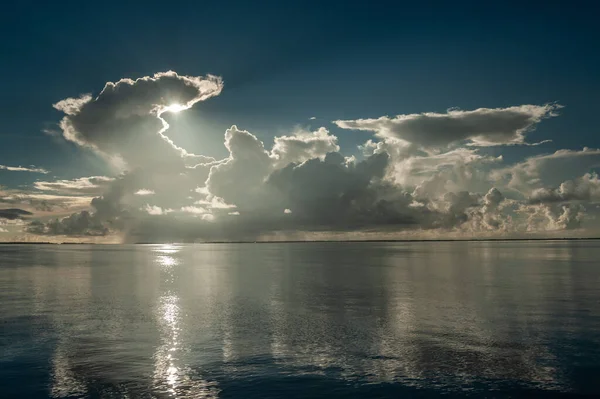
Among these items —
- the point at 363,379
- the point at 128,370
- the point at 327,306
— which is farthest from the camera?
the point at 327,306

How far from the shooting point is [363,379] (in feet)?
90.4

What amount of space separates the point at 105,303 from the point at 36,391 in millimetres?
34683

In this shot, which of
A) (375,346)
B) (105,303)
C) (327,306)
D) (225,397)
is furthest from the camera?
(105,303)

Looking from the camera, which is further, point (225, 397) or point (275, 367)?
point (275, 367)

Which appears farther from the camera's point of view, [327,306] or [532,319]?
[327,306]

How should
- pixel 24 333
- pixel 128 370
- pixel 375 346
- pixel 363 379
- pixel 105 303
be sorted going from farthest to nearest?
pixel 105 303
pixel 24 333
pixel 375 346
pixel 128 370
pixel 363 379

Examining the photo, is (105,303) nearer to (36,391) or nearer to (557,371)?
(36,391)

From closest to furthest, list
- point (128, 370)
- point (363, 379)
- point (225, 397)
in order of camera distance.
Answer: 1. point (225, 397)
2. point (363, 379)
3. point (128, 370)

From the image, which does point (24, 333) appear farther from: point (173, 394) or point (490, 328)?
point (490, 328)

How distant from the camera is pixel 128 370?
2945 cm

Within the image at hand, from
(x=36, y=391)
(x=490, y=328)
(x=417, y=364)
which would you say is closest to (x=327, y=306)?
(x=490, y=328)

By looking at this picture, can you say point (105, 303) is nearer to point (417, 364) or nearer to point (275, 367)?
point (275, 367)

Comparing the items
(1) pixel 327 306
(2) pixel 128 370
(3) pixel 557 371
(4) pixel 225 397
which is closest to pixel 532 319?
(3) pixel 557 371

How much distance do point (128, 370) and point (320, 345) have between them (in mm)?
13901
